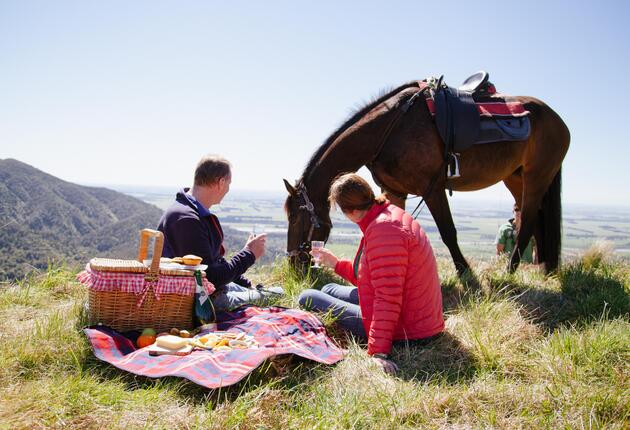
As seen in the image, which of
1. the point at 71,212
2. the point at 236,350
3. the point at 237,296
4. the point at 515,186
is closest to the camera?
the point at 236,350

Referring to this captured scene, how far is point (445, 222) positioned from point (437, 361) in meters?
2.39

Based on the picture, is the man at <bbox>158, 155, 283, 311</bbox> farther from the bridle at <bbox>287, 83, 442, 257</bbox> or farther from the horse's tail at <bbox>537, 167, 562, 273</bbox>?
the horse's tail at <bbox>537, 167, 562, 273</bbox>

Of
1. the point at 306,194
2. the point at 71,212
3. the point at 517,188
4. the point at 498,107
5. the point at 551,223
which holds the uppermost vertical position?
the point at 498,107

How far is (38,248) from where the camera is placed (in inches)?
690

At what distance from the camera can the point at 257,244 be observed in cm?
372

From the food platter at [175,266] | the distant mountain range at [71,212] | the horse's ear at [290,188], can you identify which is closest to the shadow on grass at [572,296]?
the horse's ear at [290,188]

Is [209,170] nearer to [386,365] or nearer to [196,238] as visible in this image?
[196,238]

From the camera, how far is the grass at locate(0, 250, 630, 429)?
6.89 ft

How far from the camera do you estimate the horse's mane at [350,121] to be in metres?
4.97

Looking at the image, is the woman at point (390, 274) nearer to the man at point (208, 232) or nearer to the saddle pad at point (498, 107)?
the man at point (208, 232)

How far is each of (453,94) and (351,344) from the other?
10.6ft

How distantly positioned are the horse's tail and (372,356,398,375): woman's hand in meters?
3.64

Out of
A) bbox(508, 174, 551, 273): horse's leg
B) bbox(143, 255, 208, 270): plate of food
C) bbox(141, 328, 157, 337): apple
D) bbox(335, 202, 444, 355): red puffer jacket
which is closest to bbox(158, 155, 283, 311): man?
bbox(143, 255, 208, 270): plate of food

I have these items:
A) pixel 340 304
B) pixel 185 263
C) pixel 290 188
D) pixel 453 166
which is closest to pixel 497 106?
pixel 453 166
